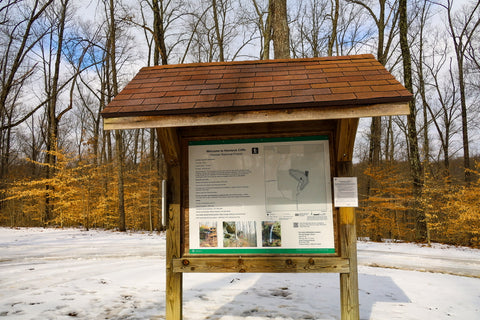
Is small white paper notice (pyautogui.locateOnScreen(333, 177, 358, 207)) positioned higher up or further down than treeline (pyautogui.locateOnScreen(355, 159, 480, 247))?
higher up

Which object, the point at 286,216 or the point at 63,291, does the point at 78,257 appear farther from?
the point at 286,216

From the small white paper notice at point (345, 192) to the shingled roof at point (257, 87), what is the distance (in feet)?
2.62

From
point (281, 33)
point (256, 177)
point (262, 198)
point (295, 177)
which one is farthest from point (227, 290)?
point (281, 33)

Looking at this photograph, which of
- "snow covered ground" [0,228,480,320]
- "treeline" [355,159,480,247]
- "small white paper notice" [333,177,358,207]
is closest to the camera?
"small white paper notice" [333,177,358,207]

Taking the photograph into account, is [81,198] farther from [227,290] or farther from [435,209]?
[435,209]

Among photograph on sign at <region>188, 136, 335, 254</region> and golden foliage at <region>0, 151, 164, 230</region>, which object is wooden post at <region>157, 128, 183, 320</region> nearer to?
photograph on sign at <region>188, 136, 335, 254</region>

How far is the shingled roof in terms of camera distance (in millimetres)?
2846

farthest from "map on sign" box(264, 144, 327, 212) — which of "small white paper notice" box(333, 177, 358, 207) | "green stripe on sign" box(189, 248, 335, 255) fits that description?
"green stripe on sign" box(189, 248, 335, 255)

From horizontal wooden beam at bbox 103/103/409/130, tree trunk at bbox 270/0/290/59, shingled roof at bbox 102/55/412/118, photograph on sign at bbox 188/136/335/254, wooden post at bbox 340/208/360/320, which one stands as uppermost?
tree trunk at bbox 270/0/290/59

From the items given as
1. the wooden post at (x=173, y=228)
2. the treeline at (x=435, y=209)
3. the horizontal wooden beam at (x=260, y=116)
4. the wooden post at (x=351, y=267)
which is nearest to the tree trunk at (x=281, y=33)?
the wooden post at (x=173, y=228)

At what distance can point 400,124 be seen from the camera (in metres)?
25.2

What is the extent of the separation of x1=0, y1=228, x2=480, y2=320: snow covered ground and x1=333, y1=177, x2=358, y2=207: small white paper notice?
5.33ft

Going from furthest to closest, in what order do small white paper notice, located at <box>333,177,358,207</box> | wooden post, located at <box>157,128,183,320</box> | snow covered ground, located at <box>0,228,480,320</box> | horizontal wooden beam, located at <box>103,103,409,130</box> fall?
snow covered ground, located at <box>0,228,480,320</box> → wooden post, located at <box>157,128,183,320</box> → small white paper notice, located at <box>333,177,358,207</box> → horizontal wooden beam, located at <box>103,103,409,130</box>

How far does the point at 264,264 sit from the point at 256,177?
0.88 metres
